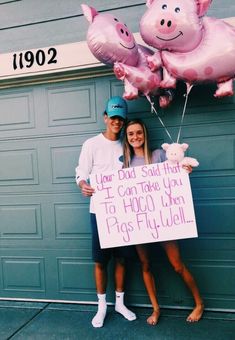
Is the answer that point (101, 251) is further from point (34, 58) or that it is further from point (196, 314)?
point (34, 58)

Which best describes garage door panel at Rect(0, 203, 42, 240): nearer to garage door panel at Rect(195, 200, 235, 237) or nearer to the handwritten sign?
the handwritten sign

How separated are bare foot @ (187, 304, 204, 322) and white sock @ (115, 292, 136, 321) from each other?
0.50 meters

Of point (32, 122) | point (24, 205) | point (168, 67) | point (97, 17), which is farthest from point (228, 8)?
point (24, 205)

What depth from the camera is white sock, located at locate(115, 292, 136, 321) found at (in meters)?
3.16

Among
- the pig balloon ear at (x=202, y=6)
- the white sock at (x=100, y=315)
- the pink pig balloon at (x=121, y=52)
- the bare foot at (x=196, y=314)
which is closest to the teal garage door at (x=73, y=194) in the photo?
the bare foot at (x=196, y=314)

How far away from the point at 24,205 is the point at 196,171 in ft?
5.88

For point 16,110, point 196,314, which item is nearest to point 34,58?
point 16,110

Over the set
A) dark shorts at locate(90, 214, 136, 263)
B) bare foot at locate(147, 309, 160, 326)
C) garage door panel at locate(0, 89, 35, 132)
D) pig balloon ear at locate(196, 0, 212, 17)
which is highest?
pig balloon ear at locate(196, 0, 212, 17)

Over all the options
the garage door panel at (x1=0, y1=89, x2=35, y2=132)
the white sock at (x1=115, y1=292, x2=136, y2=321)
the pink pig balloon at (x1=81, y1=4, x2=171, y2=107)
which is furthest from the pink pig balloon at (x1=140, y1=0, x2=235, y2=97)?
the white sock at (x1=115, y1=292, x2=136, y2=321)

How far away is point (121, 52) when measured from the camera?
260cm

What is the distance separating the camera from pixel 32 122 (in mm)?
3621

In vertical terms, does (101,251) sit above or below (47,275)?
above

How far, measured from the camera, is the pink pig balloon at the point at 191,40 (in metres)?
2.42

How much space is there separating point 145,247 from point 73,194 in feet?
3.09
